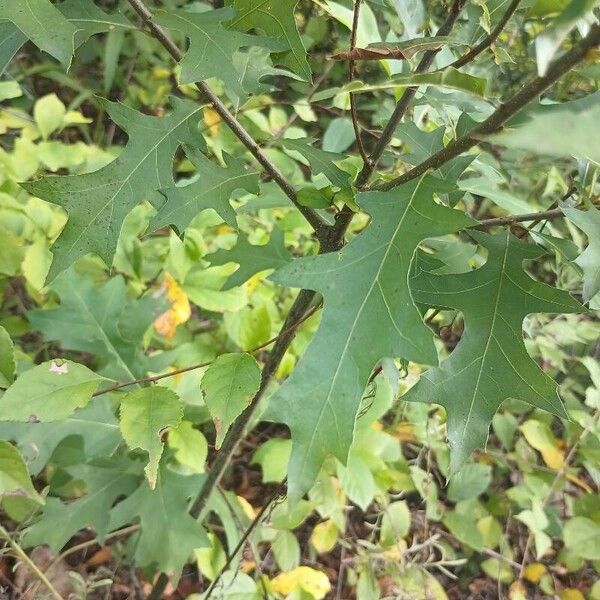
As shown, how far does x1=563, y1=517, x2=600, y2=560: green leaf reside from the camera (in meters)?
1.71

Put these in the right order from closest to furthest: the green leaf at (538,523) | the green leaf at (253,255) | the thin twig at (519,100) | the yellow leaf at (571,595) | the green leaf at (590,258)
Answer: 1. the thin twig at (519,100)
2. the green leaf at (590,258)
3. the green leaf at (253,255)
4. the green leaf at (538,523)
5. the yellow leaf at (571,595)

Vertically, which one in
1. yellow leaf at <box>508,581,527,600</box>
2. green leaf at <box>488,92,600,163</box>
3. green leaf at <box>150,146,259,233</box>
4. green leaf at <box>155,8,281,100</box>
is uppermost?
green leaf at <box>155,8,281,100</box>

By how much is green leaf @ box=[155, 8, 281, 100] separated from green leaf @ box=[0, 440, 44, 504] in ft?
1.72

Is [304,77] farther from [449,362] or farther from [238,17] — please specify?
[449,362]

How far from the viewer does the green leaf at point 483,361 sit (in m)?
0.82

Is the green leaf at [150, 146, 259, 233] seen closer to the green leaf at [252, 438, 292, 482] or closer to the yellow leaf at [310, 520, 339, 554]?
the green leaf at [252, 438, 292, 482]

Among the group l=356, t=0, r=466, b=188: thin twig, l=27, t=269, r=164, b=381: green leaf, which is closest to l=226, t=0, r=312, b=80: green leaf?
l=356, t=0, r=466, b=188: thin twig

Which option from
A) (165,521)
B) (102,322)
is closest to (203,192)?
(102,322)

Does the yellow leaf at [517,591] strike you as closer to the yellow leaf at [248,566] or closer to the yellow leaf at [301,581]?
the yellow leaf at [301,581]

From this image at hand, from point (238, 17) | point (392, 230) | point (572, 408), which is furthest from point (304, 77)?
point (572, 408)

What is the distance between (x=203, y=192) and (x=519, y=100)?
1.38 feet

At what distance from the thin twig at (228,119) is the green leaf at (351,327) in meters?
0.16

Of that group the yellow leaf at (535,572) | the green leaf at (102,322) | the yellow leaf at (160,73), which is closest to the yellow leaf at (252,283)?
the green leaf at (102,322)

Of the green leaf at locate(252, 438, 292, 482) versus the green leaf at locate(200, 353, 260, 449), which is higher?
the green leaf at locate(200, 353, 260, 449)
